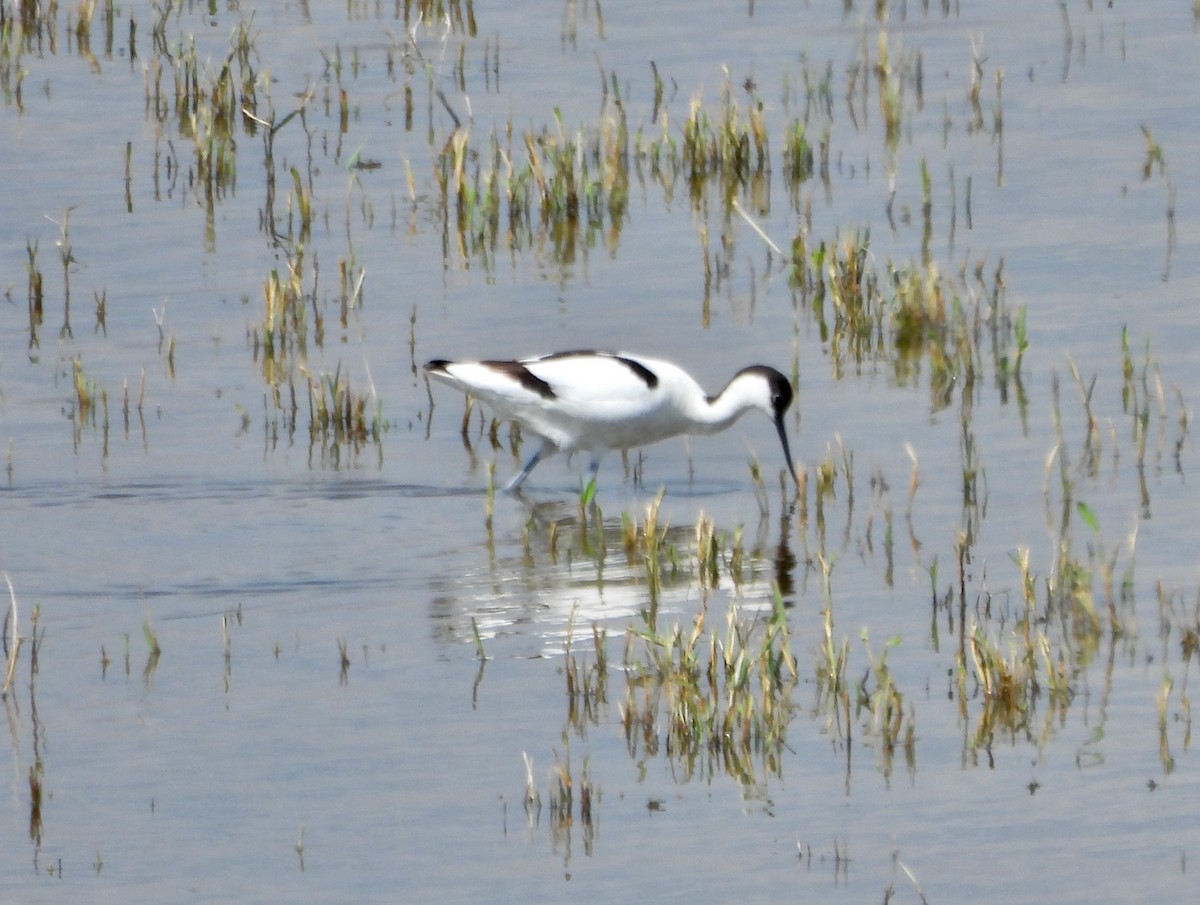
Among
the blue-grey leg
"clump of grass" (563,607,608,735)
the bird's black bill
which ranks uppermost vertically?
the bird's black bill

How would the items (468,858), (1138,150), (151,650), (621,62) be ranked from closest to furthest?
(468,858) < (151,650) < (1138,150) < (621,62)

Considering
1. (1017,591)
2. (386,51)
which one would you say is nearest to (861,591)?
(1017,591)

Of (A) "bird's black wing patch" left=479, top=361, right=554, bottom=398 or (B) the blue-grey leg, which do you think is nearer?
(A) "bird's black wing patch" left=479, top=361, right=554, bottom=398

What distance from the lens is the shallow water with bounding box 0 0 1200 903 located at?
18.7ft

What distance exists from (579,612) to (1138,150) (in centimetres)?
760

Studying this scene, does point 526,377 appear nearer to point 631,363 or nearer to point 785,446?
point 631,363

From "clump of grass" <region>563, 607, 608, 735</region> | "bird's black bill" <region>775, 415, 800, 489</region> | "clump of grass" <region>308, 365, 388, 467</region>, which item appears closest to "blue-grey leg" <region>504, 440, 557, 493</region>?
"clump of grass" <region>308, 365, 388, 467</region>

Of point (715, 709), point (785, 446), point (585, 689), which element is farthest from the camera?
point (785, 446)

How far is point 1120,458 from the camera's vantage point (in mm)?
9312

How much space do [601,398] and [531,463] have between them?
48 centimetres

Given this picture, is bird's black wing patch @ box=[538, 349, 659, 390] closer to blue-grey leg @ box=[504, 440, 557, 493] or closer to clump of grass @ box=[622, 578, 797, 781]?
blue-grey leg @ box=[504, 440, 557, 493]

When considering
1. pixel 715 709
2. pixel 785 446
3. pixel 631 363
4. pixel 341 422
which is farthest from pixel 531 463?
pixel 715 709

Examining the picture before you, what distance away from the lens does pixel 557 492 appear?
9859mm

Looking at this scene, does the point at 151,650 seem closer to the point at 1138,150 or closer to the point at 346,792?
the point at 346,792
